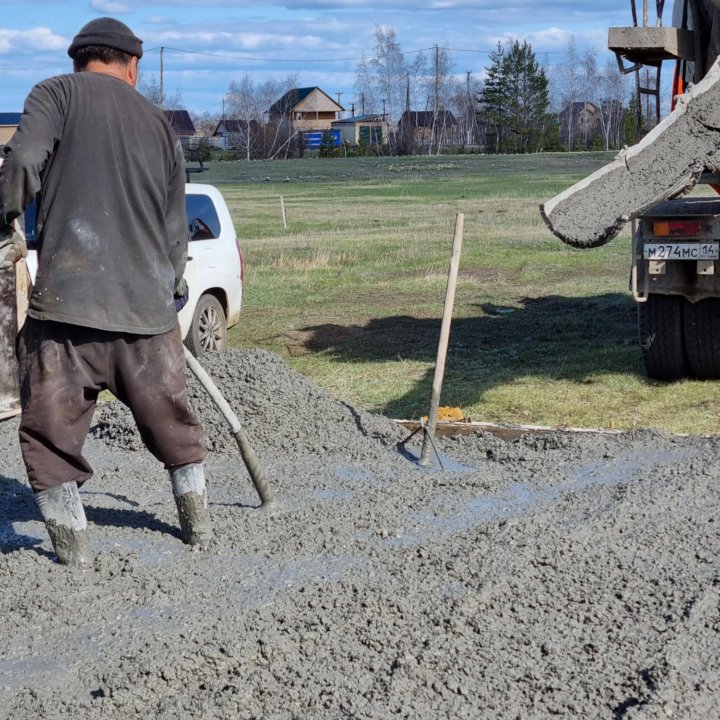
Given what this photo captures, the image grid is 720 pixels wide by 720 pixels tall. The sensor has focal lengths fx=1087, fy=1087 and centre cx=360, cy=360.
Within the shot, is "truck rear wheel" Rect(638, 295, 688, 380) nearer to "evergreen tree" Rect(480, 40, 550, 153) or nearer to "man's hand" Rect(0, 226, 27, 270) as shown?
"man's hand" Rect(0, 226, 27, 270)

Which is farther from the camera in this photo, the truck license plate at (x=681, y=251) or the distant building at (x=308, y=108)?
the distant building at (x=308, y=108)

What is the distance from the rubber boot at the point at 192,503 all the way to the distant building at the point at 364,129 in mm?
84308

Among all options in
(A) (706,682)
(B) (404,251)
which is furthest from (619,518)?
(B) (404,251)

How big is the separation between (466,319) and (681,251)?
4.70 meters

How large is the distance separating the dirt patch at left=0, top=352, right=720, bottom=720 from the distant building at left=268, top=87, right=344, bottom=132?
335 ft

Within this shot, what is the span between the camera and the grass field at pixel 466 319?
818 centimetres

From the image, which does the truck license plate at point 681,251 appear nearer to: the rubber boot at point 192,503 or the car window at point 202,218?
the car window at point 202,218

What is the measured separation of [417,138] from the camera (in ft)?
307

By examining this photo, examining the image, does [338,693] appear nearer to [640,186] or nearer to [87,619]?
[87,619]

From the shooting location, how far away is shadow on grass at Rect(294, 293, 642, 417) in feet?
29.5

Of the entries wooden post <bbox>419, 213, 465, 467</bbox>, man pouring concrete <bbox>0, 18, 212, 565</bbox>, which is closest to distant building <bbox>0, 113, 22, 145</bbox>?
wooden post <bbox>419, 213, 465, 467</bbox>

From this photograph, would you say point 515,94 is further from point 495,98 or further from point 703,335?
point 703,335

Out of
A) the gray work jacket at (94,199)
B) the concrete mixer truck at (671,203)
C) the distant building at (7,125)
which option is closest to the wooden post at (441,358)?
the concrete mixer truck at (671,203)

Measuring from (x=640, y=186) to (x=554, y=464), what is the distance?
1.77 metres
